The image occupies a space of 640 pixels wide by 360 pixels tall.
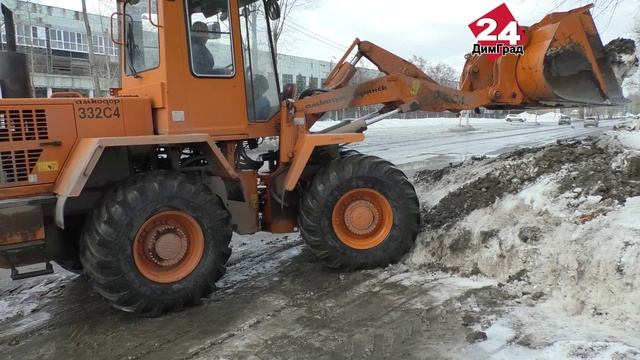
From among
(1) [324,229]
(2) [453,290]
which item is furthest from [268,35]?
(2) [453,290]

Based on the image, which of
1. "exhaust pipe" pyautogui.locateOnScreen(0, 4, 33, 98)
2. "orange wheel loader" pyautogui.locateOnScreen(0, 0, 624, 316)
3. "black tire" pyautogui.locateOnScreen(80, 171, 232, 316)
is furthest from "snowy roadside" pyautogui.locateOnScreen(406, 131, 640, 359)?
"exhaust pipe" pyautogui.locateOnScreen(0, 4, 33, 98)

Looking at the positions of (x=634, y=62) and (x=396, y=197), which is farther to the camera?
(x=634, y=62)

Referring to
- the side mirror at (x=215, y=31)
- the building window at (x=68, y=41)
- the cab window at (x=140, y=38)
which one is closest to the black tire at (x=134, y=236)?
the cab window at (x=140, y=38)

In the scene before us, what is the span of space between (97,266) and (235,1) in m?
2.79

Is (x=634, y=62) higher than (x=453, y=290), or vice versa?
(x=634, y=62)

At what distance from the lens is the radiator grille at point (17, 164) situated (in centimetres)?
430

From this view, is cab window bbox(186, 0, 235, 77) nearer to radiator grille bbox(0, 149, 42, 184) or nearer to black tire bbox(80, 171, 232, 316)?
black tire bbox(80, 171, 232, 316)

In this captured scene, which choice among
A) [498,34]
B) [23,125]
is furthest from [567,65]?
[23,125]

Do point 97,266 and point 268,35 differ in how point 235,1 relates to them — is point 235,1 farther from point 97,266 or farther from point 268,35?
point 97,266

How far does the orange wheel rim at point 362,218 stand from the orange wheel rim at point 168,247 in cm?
150

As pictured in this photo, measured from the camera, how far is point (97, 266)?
4270 mm

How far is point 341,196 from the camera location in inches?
217

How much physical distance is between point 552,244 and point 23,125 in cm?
466

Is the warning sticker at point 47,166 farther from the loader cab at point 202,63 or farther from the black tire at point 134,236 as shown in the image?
the loader cab at point 202,63
